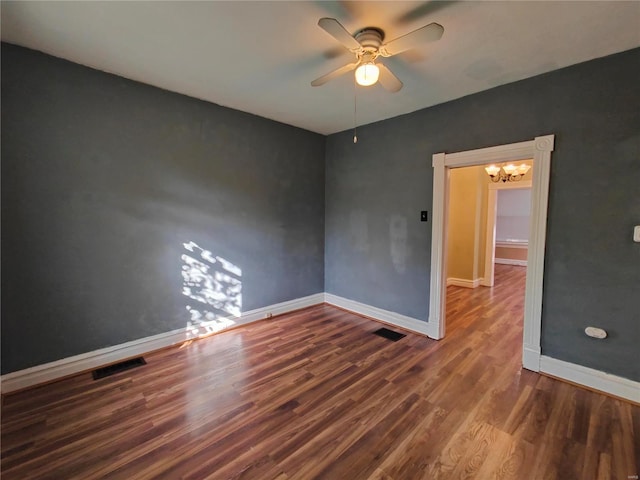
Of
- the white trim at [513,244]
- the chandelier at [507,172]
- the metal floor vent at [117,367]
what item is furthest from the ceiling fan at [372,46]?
the white trim at [513,244]

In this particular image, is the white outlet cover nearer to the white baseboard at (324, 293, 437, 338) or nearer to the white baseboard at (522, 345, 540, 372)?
the white baseboard at (522, 345, 540, 372)

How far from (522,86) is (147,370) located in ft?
14.0

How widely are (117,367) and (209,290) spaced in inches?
41.7

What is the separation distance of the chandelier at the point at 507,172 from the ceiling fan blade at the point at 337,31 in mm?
4592

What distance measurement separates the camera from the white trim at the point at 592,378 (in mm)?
2131

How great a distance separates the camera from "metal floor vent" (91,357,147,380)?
2.46 meters

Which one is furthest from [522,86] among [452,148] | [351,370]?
[351,370]

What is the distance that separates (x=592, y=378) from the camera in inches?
89.9

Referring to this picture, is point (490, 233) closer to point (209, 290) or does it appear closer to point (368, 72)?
point (368, 72)

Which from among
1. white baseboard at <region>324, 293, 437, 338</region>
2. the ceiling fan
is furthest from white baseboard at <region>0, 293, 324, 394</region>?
the ceiling fan

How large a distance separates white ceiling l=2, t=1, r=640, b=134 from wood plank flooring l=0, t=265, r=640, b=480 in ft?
8.66

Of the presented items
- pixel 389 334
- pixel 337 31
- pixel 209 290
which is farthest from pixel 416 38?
Result: pixel 209 290

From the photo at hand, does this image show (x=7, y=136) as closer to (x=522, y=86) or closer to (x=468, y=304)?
(x=522, y=86)

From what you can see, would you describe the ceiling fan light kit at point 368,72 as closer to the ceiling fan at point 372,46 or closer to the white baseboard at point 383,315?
the ceiling fan at point 372,46
